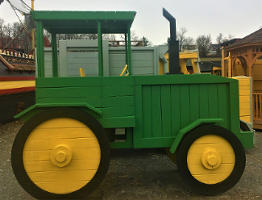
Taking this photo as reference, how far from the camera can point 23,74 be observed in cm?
821

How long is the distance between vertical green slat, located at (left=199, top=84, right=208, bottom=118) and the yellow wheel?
215 millimetres

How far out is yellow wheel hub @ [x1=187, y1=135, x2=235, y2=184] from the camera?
8.48 ft

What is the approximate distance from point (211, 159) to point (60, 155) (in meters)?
1.72

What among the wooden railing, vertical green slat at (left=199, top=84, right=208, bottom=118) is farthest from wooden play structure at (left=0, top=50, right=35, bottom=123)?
the wooden railing

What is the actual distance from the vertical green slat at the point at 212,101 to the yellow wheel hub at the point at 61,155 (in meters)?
1.47

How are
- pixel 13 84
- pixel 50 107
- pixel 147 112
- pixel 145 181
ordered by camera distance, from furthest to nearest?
1. pixel 13 84
2. pixel 145 181
3. pixel 147 112
4. pixel 50 107

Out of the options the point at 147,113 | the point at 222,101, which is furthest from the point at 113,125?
the point at 222,101

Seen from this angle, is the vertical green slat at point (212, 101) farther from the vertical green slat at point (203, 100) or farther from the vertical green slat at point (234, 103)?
the vertical green slat at point (234, 103)

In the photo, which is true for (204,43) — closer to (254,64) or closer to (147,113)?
(254,64)

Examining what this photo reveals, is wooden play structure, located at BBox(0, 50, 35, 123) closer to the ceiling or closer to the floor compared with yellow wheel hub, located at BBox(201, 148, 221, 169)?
closer to the ceiling

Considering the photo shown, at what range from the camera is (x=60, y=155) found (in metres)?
2.40

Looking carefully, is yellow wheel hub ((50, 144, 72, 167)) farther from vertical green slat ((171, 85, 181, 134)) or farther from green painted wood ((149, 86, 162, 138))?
vertical green slat ((171, 85, 181, 134))

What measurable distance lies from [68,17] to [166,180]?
8.35ft

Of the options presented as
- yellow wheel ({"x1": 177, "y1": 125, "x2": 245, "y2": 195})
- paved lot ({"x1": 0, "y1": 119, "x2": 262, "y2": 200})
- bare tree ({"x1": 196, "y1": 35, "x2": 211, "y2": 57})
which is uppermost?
bare tree ({"x1": 196, "y1": 35, "x2": 211, "y2": 57})
